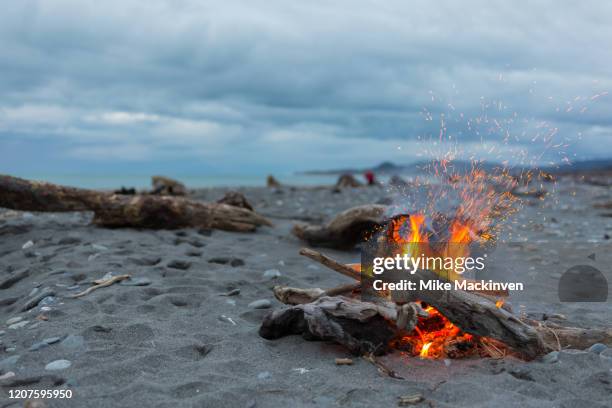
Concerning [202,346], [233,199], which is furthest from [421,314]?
[233,199]

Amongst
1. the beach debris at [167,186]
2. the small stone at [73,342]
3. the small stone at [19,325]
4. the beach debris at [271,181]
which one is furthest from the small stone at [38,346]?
the beach debris at [271,181]

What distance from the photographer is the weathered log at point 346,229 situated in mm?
8758

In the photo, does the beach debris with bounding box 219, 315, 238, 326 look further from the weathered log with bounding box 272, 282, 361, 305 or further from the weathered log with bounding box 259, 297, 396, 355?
the weathered log with bounding box 259, 297, 396, 355

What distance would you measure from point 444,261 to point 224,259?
3.78 metres

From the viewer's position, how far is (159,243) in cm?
864

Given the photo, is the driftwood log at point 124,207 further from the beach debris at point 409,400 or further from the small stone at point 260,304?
the beach debris at point 409,400

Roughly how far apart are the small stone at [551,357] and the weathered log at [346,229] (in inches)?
174

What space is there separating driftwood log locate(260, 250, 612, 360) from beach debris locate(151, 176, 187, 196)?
36.8 ft

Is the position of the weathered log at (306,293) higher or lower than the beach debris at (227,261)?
higher

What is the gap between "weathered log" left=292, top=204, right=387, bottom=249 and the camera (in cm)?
876

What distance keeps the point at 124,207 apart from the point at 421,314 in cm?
671

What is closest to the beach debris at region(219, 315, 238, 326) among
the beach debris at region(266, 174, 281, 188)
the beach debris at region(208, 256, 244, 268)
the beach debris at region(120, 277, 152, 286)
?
the beach debris at region(120, 277, 152, 286)

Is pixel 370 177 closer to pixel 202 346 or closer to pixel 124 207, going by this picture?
pixel 124 207

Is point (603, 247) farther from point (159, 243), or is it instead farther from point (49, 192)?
point (49, 192)
